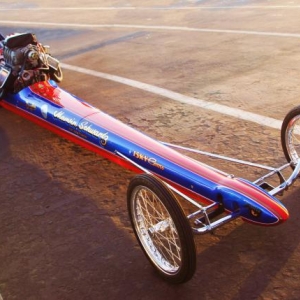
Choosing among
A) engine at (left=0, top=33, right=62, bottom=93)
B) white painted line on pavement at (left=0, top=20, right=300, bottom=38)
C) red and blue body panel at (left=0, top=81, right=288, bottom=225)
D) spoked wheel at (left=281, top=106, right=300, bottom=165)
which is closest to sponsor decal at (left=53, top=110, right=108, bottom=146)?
red and blue body panel at (left=0, top=81, right=288, bottom=225)

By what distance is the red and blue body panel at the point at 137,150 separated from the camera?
3.43 metres

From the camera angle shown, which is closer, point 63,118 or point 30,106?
point 63,118

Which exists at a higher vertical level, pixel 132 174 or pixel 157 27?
pixel 157 27

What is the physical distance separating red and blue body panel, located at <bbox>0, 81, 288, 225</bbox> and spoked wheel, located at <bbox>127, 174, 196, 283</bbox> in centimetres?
39

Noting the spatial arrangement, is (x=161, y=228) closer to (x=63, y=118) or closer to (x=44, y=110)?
(x=63, y=118)

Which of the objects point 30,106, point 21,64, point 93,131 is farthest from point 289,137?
point 21,64

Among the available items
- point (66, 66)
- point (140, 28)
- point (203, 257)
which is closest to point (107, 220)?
point (203, 257)

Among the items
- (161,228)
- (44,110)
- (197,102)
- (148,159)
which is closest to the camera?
(161,228)

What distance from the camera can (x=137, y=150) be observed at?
4.26m

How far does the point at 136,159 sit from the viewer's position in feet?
14.0

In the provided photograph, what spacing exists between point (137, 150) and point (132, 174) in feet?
2.01

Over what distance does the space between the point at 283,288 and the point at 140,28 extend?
10087 mm

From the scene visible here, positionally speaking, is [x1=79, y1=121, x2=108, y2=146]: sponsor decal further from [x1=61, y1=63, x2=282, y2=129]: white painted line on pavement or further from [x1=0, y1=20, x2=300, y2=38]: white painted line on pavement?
[x1=0, y1=20, x2=300, y2=38]: white painted line on pavement

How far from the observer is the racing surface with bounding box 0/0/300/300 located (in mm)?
3447
